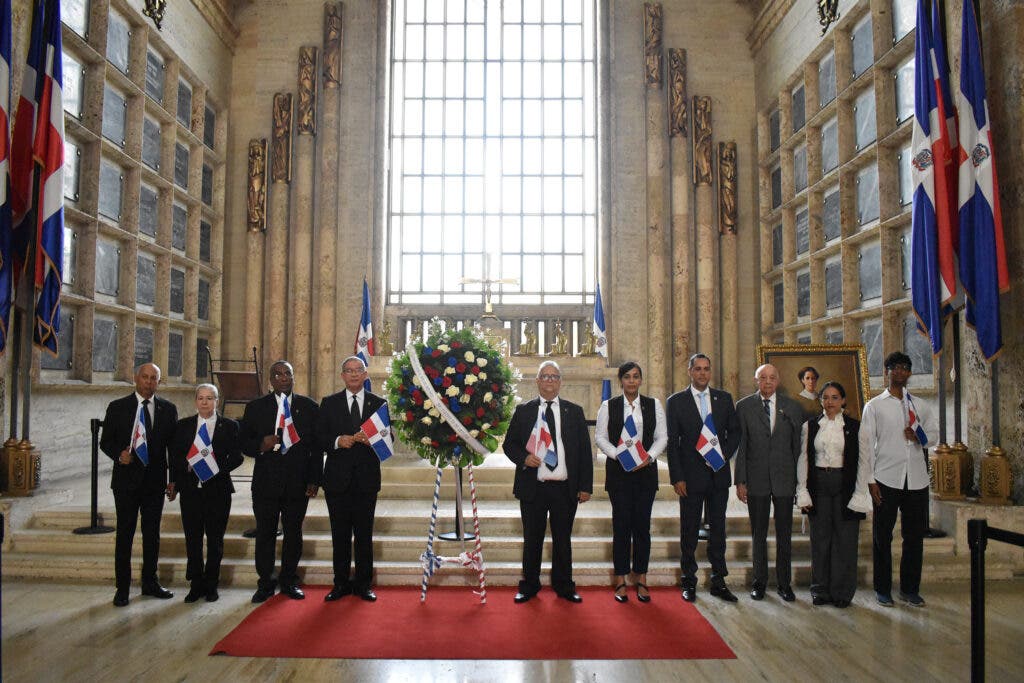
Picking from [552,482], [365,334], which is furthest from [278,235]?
[552,482]

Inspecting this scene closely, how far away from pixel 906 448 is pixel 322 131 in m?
11.6

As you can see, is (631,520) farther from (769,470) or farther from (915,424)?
(915,424)

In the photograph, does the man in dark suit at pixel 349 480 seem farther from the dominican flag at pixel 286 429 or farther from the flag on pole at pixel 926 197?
the flag on pole at pixel 926 197

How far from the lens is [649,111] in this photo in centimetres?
1376

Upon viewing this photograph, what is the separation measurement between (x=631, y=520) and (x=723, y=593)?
0.92 meters

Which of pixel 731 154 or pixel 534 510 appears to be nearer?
pixel 534 510

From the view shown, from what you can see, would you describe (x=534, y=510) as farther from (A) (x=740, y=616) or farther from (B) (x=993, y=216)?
(B) (x=993, y=216)

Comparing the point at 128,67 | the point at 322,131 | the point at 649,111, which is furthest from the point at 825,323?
the point at 128,67

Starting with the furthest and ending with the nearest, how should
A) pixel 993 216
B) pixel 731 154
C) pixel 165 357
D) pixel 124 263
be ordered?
pixel 731 154, pixel 165 357, pixel 124 263, pixel 993 216

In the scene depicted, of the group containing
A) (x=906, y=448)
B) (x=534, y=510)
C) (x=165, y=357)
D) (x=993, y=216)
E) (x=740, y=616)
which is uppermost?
(x=993, y=216)

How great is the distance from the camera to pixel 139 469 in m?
5.45

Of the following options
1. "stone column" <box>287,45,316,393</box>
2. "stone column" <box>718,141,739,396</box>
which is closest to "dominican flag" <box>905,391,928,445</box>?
"stone column" <box>718,141,739,396</box>

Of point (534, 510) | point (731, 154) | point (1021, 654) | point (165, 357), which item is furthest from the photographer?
point (731, 154)

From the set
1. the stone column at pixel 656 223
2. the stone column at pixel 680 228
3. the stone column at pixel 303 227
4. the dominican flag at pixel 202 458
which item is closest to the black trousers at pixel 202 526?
the dominican flag at pixel 202 458
